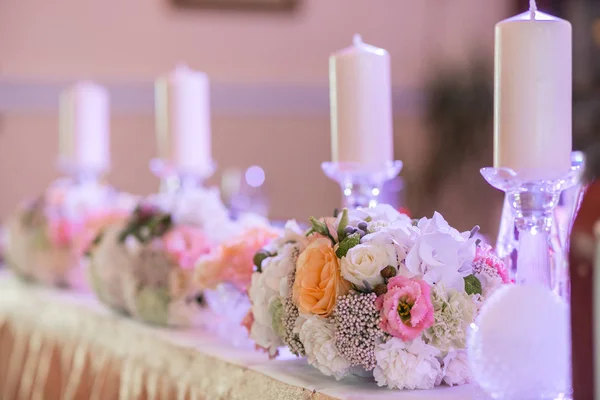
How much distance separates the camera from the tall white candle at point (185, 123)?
254 cm

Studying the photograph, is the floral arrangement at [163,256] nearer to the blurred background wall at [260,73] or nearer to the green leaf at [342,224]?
the green leaf at [342,224]

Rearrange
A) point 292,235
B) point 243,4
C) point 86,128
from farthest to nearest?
point 243,4, point 86,128, point 292,235

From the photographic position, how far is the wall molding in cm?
556

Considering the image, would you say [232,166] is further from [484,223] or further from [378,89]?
[378,89]

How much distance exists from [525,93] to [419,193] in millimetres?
5073

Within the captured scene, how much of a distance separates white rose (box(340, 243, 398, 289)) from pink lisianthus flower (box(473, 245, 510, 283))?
0.39 ft

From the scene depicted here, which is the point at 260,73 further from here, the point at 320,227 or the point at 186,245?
the point at 320,227

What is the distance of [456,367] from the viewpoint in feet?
4.54

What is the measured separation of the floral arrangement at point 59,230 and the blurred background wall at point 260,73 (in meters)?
2.65

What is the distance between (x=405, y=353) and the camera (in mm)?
1352

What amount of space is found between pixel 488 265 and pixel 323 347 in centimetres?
27

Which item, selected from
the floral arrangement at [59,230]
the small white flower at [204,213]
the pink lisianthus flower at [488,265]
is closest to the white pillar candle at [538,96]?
the pink lisianthus flower at [488,265]

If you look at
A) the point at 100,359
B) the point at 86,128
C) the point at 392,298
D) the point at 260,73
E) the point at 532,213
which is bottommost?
the point at 100,359

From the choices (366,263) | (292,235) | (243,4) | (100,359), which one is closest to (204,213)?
(100,359)
